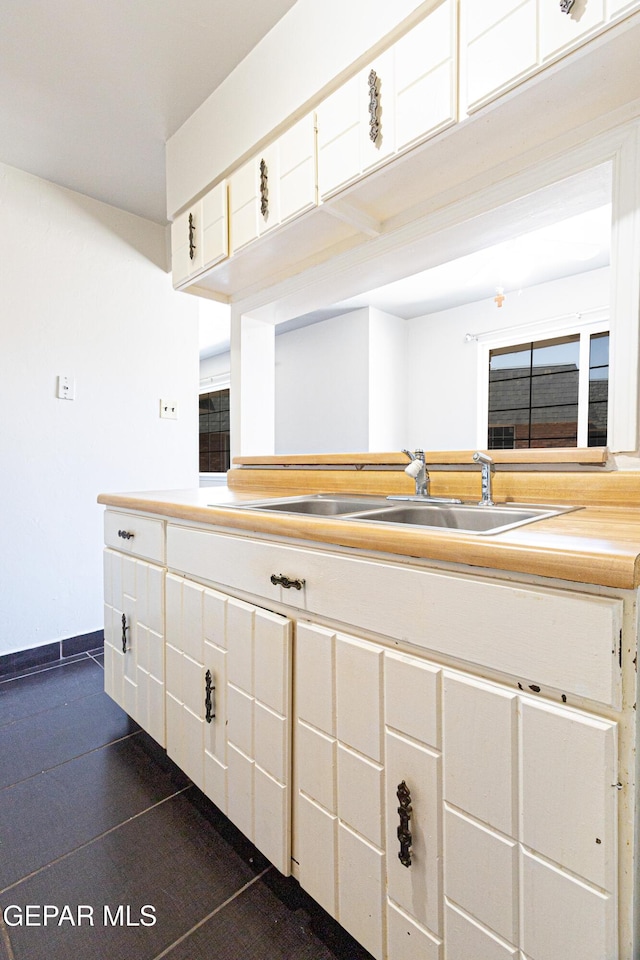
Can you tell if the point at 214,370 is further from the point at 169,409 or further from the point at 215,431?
the point at 169,409

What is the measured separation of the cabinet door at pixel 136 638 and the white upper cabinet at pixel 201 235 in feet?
3.57

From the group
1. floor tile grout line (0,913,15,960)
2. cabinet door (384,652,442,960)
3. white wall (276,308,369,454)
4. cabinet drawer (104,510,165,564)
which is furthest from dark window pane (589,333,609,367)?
floor tile grout line (0,913,15,960)

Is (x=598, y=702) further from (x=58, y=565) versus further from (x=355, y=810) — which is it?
(x=58, y=565)

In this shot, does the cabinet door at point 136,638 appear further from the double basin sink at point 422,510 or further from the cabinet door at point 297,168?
the cabinet door at point 297,168

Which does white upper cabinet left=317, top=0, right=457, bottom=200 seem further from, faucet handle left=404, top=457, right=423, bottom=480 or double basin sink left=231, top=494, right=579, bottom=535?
double basin sink left=231, top=494, right=579, bottom=535

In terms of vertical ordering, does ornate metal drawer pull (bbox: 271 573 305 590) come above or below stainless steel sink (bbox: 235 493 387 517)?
below

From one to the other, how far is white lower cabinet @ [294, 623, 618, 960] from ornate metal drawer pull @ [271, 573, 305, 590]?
8 cm

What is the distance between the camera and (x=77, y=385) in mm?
2279

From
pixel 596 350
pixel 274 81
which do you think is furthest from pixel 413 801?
pixel 596 350

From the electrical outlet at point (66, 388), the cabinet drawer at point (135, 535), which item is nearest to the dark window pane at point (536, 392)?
the electrical outlet at point (66, 388)

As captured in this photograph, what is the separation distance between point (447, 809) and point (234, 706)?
0.52 meters

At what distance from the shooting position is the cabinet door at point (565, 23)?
0.80 meters

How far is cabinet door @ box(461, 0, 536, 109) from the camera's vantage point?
876 mm

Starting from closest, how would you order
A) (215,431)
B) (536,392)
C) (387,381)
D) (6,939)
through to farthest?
(6,939) → (536,392) → (387,381) → (215,431)
